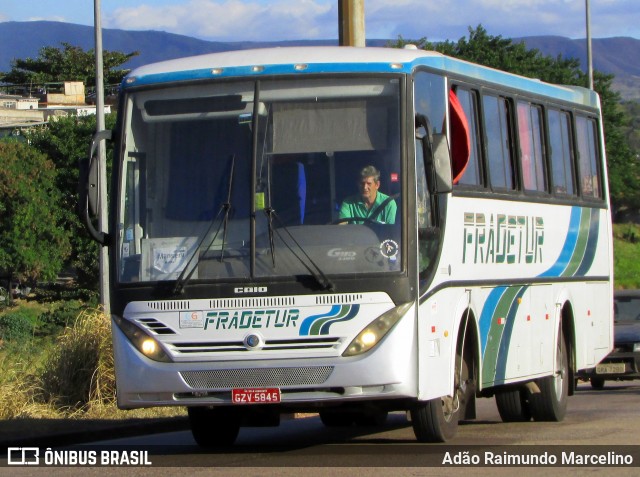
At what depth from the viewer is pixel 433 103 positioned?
1176cm

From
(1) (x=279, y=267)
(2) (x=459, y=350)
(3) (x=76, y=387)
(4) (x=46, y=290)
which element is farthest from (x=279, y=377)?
(4) (x=46, y=290)

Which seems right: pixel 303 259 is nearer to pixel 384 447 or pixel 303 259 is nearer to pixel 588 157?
pixel 384 447

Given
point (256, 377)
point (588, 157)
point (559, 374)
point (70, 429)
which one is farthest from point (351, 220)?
point (588, 157)

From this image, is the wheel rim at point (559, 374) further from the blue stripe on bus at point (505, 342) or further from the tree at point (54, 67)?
the tree at point (54, 67)

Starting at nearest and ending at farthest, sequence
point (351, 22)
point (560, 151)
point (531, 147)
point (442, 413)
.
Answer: point (442, 413) < point (531, 147) < point (560, 151) < point (351, 22)

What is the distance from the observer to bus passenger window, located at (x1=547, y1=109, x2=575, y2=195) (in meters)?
15.3

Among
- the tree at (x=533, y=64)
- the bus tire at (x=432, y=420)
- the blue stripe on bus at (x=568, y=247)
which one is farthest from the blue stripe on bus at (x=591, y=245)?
the tree at (x=533, y=64)

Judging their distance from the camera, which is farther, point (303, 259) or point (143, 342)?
point (143, 342)

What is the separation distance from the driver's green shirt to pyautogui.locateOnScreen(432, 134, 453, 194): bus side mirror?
0.48 m

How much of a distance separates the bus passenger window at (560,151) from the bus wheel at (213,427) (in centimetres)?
480

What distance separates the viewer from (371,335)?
1060 centimetres

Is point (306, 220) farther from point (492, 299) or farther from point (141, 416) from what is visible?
point (141, 416)

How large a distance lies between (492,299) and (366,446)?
187cm

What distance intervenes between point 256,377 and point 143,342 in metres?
1.01
